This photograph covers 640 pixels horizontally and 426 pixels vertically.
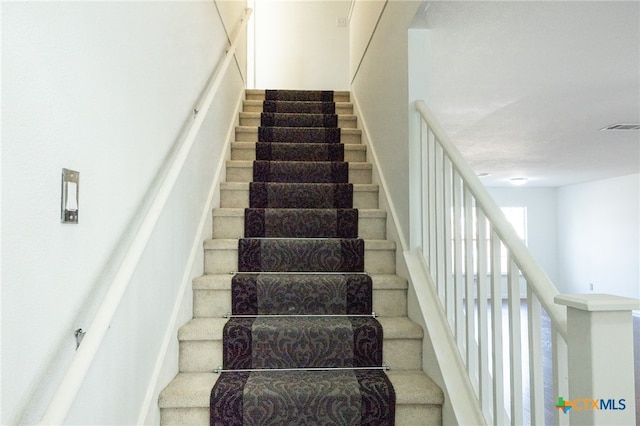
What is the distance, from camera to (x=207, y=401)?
1.42 meters

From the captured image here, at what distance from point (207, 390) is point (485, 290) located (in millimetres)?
1024

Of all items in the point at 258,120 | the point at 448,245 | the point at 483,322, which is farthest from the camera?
the point at 258,120

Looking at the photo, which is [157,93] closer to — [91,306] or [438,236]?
[91,306]

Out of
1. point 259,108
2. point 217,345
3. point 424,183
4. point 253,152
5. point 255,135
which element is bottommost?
point 217,345

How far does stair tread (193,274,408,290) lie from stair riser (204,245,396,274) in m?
0.08

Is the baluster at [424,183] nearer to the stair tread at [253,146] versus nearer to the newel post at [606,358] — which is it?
the newel post at [606,358]

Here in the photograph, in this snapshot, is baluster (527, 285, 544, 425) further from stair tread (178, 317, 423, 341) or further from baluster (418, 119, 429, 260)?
baluster (418, 119, 429, 260)

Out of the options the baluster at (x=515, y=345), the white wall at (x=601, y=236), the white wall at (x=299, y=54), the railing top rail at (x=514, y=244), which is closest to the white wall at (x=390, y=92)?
the railing top rail at (x=514, y=244)

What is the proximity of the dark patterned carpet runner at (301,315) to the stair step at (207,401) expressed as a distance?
0.13 feet

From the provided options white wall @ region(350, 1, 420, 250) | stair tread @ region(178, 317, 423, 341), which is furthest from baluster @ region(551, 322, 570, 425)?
white wall @ region(350, 1, 420, 250)

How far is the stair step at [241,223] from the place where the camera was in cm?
231

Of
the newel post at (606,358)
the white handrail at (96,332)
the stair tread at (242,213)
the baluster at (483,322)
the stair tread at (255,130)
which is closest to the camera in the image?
the white handrail at (96,332)

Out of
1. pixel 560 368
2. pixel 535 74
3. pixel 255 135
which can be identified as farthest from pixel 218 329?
pixel 535 74

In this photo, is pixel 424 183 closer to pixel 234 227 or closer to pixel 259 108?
pixel 234 227
